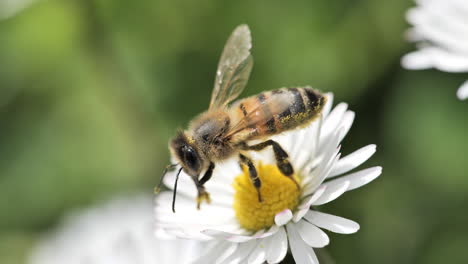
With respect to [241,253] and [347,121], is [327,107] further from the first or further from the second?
[241,253]

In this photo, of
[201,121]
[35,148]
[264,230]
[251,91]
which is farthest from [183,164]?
[35,148]

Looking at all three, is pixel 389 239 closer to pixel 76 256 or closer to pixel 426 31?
pixel 426 31

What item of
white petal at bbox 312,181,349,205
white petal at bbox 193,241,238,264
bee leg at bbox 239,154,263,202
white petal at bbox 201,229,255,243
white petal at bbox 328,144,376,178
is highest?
bee leg at bbox 239,154,263,202

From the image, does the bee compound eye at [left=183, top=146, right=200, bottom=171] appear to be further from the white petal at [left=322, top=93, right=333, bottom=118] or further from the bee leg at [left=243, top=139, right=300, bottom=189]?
the white petal at [left=322, top=93, right=333, bottom=118]

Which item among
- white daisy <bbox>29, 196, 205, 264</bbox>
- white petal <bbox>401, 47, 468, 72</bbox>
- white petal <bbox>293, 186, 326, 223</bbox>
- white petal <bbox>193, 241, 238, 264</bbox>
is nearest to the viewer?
white petal <bbox>293, 186, 326, 223</bbox>

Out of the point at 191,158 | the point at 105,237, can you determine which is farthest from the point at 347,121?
the point at 105,237

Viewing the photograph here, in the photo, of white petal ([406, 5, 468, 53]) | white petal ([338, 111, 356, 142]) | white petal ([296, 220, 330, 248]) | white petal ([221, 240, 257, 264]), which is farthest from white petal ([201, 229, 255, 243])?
white petal ([406, 5, 468, 53])
